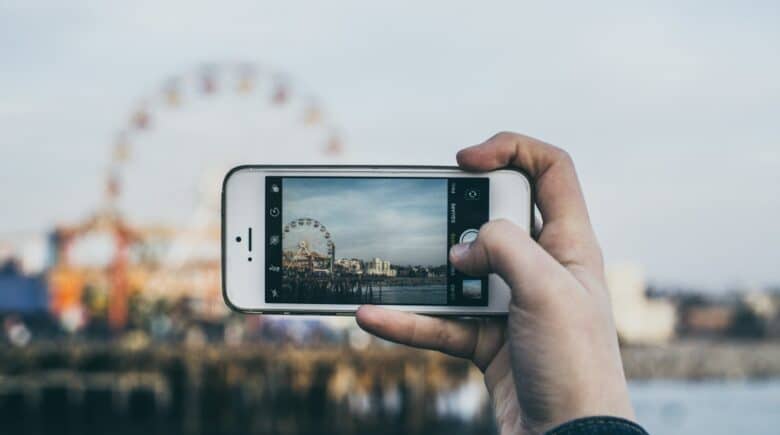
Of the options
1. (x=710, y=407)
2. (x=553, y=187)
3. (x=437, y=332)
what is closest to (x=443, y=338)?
(x=437, y=332)

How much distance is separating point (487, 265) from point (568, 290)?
0.40ft

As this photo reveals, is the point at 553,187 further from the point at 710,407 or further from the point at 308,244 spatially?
the point at 710,407

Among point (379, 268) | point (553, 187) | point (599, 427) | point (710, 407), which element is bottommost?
point (710, 407)

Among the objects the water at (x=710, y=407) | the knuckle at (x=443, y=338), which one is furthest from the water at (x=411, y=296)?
the water at (x=710, y=407)

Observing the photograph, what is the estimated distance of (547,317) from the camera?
1.35 m

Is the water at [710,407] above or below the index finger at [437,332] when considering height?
below

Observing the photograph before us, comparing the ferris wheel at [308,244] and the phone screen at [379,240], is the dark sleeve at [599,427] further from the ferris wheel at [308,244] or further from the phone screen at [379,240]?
the ferris wheel at [308,244]

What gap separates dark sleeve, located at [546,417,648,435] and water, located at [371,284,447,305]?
46 cm

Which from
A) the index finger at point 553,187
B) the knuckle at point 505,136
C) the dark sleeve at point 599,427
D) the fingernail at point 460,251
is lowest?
the dark sleeve at point 599,427

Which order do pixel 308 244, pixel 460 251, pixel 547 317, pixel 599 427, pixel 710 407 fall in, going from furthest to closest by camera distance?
pixel 710 407
pixel 308 244
pixel 460 251
pixel 547 317
pixel 599 427

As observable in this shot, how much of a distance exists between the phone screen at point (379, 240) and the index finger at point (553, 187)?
5.6 inches

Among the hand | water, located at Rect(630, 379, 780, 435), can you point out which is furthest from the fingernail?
water, located at Rect(630, 379, 780, 435)

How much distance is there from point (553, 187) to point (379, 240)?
13.0 inches

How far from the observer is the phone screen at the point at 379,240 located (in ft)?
5.63
